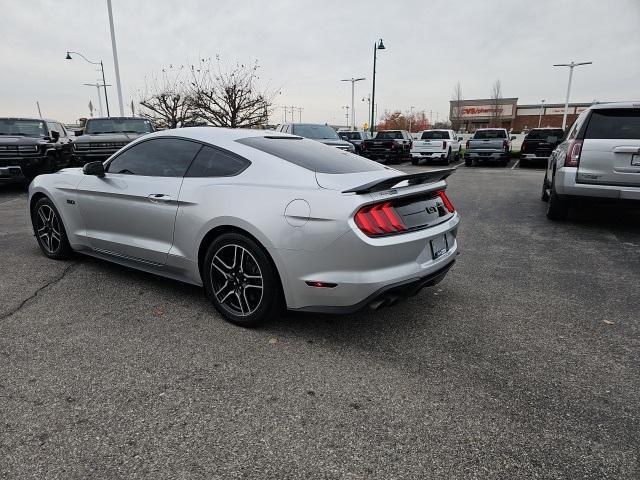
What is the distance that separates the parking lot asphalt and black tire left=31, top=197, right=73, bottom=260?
0.47 metres

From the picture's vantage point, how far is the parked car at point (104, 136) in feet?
37.9

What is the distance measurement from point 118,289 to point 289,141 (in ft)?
6.97

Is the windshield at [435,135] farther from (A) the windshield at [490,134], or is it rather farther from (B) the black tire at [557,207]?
(B) the black tire at [557,207]

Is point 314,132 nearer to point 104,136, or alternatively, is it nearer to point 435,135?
point 104,136

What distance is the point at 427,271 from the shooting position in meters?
3.33

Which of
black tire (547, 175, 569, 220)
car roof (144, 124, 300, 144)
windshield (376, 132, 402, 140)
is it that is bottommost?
black tire (547, 175, 569, 220)

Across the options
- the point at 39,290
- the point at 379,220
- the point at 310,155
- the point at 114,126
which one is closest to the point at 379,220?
the point at 379,220

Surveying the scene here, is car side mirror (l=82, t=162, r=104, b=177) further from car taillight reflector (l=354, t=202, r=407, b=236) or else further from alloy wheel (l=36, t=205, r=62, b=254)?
car taillight reflector (l=354, t=202, r=407, b=236)

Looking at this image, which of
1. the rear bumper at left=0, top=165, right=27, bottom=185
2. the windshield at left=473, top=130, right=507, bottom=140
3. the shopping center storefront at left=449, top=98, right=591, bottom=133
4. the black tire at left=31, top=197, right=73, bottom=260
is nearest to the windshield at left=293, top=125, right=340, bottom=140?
the rear bumper at left=0, top=165, right=27, bottom=185

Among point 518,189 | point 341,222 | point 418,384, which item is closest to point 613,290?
point 418,384

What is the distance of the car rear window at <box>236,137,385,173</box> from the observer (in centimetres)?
352

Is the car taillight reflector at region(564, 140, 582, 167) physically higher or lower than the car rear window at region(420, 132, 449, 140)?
higher

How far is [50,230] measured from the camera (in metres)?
5.25

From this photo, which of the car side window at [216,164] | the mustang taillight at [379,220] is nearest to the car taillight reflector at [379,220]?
the mustang taillight at [379,220]
